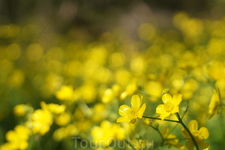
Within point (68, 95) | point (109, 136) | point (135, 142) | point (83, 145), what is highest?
point (68, 95)

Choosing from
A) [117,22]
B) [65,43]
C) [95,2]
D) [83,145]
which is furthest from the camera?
[95,2]

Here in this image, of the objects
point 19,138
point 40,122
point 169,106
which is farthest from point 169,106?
point 19,138

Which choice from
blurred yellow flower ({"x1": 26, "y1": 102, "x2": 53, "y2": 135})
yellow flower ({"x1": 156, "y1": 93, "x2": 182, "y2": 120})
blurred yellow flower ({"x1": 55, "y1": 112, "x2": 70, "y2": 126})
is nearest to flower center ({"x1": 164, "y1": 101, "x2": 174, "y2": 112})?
yellow flower ({"x1": 156, "y1": 93, "x2": 182, "y2": 120})

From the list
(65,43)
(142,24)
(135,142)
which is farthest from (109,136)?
(142,24)

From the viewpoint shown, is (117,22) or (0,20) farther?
(0,20)

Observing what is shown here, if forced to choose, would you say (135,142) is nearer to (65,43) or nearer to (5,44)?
(65,43)

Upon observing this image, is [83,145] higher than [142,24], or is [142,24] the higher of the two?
[142,24]

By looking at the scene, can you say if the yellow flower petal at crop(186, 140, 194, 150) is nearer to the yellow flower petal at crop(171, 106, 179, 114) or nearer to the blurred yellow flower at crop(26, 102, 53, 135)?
the yellow flower petal at crop(171, 106, 179, 114)

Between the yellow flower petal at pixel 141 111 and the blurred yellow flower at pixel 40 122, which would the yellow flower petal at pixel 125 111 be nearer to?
the yellow flower petal at pixel 141 111
